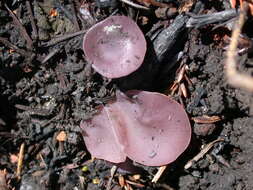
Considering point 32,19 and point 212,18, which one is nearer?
point 212,18

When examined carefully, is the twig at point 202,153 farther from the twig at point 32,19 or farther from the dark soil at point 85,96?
the twig at point 32,19

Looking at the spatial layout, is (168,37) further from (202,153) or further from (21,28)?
(21,28)

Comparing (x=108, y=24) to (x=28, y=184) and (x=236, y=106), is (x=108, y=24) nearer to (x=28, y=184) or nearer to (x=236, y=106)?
(x=236, y=106)

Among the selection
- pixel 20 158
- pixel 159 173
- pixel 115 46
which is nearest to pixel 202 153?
pixel 159 173

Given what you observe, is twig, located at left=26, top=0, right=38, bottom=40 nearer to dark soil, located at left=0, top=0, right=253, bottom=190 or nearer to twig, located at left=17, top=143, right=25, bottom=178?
dark soil, located at left=0, top=0, right=253, bottom=190

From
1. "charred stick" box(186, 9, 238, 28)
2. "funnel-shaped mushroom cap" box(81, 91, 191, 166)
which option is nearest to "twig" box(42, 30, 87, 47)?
"funnel-shaped mushroom cap" box(81, 91, 191, 166)

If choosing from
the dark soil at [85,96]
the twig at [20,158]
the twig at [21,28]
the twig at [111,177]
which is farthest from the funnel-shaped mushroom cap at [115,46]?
the twig at [20,158]

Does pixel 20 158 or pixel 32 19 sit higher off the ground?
pixel 32 19
